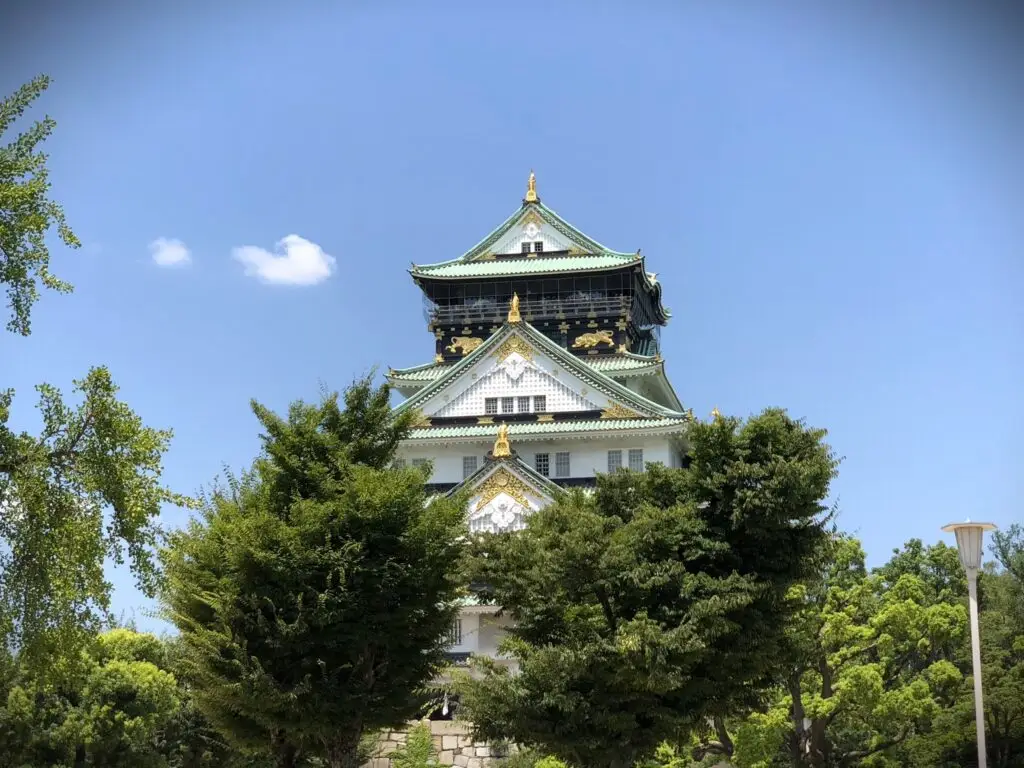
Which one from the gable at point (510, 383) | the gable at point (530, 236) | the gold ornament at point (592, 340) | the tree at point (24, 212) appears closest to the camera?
the tree at point (24, 212)

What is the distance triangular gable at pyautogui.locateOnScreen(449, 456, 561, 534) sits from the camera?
44.6 m

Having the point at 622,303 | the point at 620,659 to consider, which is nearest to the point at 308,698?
the point at 620,659

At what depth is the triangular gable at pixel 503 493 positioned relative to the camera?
146ft

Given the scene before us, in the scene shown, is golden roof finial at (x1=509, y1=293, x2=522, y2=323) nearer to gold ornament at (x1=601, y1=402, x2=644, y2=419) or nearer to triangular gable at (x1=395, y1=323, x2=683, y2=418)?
triangular gable at (x1=395, y1=323, x2=683, y2=418)

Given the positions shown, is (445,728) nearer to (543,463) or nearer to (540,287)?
(543,463)

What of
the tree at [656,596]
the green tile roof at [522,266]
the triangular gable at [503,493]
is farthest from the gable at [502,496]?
the tree at [656,596]

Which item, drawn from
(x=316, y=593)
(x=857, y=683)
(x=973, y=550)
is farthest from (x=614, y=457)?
(x=973, y=550)

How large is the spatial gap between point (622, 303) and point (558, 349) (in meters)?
5.78

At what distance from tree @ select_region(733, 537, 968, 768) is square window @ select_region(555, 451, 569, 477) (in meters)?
11.9

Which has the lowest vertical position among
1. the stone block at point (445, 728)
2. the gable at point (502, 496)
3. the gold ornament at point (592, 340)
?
the stone block at point (445, 728)

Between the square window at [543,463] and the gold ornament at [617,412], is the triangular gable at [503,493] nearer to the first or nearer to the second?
the square window at [543,463]

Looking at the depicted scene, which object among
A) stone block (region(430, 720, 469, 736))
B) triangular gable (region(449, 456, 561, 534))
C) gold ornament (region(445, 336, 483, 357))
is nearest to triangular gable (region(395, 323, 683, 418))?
gold ornament (region(445, 336, 483, 357))

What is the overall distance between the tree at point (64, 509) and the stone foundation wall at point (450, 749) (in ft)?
70.8

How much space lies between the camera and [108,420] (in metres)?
19.1
